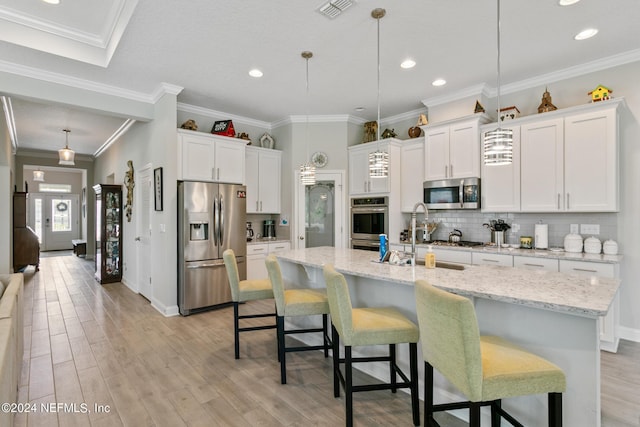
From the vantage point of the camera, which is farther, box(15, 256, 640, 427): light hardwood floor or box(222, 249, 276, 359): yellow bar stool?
box(222, 249, 276, 359): yellow bar stool

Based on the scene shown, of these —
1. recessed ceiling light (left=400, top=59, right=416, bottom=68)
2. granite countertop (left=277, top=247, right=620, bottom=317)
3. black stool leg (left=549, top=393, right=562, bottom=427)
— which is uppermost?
recessed ceiling light (left=400, top=59, right=416, bottom=68)

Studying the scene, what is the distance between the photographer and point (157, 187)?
443 cm

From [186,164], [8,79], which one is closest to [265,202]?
[186,164]

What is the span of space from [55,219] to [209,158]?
10.9m

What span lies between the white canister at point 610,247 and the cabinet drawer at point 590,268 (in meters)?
0.42

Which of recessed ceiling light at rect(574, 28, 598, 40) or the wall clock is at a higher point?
recessed ceiling light at rect(574, 28, 598, 40)

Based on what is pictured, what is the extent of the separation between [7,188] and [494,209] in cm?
677

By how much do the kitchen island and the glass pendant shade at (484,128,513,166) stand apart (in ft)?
2.65

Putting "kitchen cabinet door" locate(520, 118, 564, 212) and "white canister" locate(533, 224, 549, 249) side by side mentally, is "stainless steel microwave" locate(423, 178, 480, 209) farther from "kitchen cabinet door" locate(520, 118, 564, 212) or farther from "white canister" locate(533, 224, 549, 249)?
"white canister" locate(533, 224, 549, 249)

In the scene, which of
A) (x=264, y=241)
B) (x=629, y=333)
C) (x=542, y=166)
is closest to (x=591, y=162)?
(x=542, y=166)

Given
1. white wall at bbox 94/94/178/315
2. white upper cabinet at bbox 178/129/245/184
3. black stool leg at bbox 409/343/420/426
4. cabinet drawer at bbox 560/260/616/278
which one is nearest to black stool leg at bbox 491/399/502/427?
black stool leg at bbox 409/343/420/426

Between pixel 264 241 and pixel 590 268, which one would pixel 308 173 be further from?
pixel 590 268

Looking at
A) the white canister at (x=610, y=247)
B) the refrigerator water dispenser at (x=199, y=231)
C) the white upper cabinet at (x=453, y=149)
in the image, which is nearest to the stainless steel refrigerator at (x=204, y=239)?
the refrigerator water dispenser at (x=199, y=231)

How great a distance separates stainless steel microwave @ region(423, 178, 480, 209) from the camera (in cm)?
414
